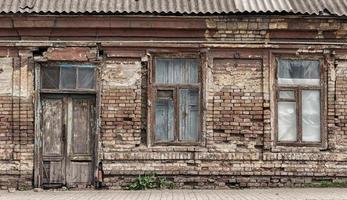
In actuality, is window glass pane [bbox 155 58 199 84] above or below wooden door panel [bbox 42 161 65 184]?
above

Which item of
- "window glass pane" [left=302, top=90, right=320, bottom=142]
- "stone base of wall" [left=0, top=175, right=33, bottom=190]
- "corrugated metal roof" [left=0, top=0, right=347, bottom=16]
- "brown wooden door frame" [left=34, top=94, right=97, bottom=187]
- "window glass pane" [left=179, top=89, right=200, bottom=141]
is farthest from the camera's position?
"window glass pane" [left=302, top=90, right=320, bottom=142]

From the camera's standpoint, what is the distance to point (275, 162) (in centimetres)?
1207

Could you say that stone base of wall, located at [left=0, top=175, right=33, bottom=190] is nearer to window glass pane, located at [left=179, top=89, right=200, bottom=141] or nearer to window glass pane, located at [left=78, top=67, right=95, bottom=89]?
window glass pane, located at [left=78, top=67, right=95, bottom=89]

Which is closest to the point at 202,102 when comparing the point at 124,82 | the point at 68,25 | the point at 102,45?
the point at 124,82

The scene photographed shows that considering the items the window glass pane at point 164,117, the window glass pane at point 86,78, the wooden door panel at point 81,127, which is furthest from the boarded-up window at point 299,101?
the wooden door panel at point 81,127

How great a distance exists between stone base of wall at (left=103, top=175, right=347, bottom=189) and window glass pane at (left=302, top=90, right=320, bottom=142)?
91 cm

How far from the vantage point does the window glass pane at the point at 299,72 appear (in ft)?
40.3

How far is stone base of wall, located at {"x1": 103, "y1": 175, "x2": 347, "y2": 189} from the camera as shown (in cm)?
1195

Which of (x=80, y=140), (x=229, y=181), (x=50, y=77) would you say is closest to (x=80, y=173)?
(x=80, y=140)

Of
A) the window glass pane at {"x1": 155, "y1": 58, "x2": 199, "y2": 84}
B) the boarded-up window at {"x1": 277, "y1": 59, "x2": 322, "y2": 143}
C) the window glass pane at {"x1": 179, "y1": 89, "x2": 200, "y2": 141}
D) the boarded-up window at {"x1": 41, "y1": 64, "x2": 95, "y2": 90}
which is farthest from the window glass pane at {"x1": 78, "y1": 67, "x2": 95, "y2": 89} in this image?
the boarded-up window at {"x1": 277, "y1": 59, "x2": 322, "y2": 143}

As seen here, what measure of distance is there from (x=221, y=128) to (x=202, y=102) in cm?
68

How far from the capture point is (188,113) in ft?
40.0

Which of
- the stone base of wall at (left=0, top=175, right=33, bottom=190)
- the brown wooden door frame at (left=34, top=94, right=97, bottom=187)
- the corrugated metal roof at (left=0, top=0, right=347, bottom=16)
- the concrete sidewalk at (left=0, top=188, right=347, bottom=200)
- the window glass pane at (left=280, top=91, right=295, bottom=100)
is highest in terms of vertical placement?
the corrugated metal roof at (left=0, top=0, right=347, bottom=16)

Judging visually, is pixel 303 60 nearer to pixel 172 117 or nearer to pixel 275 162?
pixel 275 162
